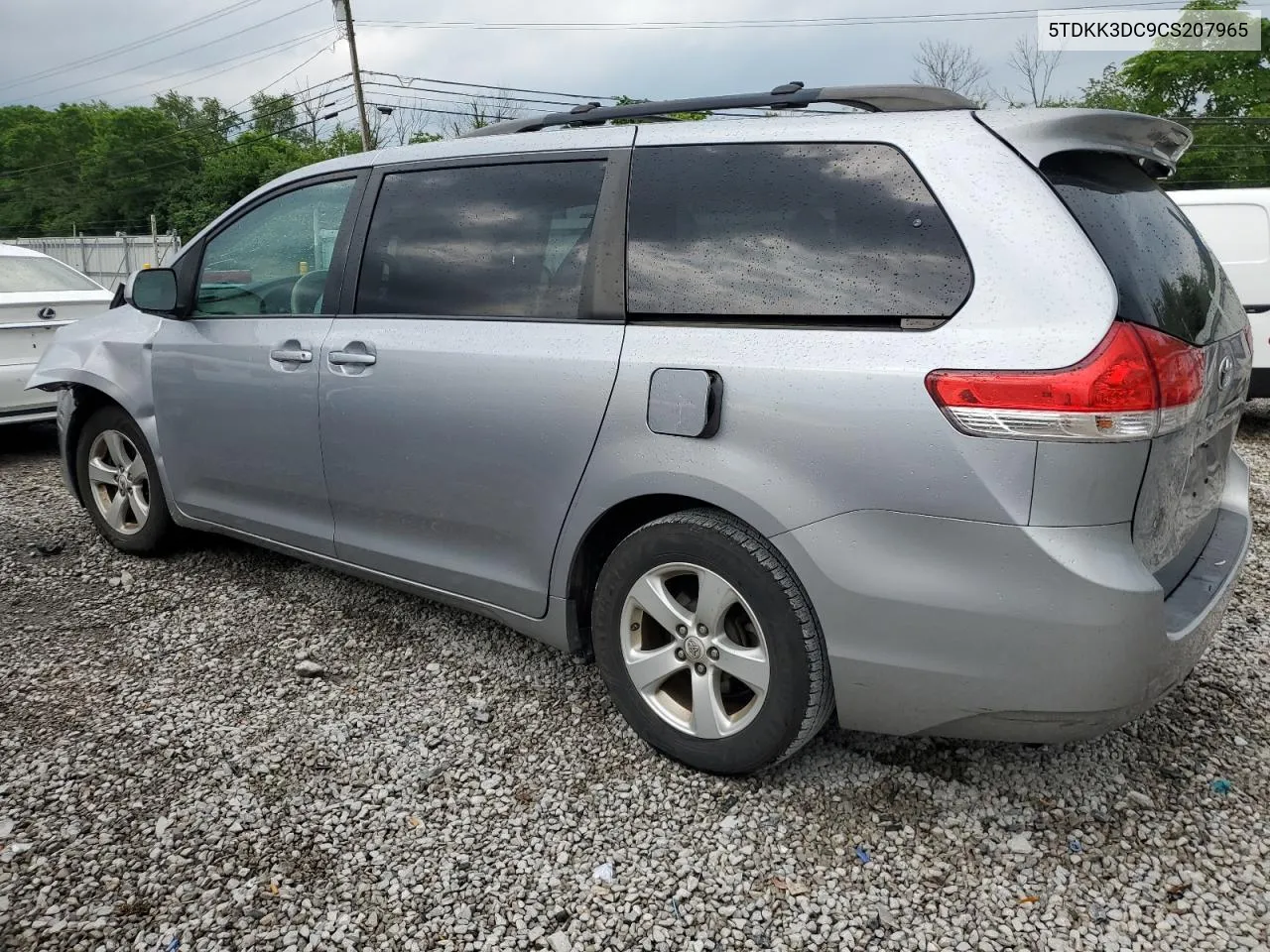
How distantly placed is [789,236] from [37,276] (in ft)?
22.5

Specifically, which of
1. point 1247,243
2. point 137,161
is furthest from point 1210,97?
point 137,161

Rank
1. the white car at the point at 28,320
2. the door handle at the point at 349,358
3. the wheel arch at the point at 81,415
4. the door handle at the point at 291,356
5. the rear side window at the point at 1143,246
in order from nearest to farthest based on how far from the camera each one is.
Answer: the rear side window at the point at 1143,246, the door handle at the point at 349,358, the door handle at the point at 291,356, the wheel arch at the point at 81,415, the white car at the point at 28,320

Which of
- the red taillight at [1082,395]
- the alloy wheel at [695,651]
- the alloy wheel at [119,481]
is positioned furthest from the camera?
the alloy wheel at [119,481]

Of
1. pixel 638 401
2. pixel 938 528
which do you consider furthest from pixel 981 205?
pixel 638 401

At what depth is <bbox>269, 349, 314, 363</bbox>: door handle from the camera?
3.49 m

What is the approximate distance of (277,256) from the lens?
3.84m

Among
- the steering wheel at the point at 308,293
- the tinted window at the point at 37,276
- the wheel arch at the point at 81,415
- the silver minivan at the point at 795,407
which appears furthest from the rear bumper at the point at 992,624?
the tinted window at the point at 37,276

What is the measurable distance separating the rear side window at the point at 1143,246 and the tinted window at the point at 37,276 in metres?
7.03

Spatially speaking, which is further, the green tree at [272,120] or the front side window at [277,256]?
the green tree at [272,120]

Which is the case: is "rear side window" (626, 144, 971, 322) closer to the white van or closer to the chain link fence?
the white van

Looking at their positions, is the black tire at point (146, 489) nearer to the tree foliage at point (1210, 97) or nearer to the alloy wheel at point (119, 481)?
the alloy wheel at point (119, 481)

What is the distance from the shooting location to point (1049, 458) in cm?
207

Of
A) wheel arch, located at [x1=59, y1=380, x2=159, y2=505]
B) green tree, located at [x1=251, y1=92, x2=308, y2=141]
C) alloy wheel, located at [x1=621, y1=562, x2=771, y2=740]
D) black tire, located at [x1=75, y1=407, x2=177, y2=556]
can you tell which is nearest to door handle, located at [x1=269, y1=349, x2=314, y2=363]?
wheel arch, located at [x1=59, y1=380, x2=159, y2=505]

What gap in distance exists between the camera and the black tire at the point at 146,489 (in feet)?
14.3
